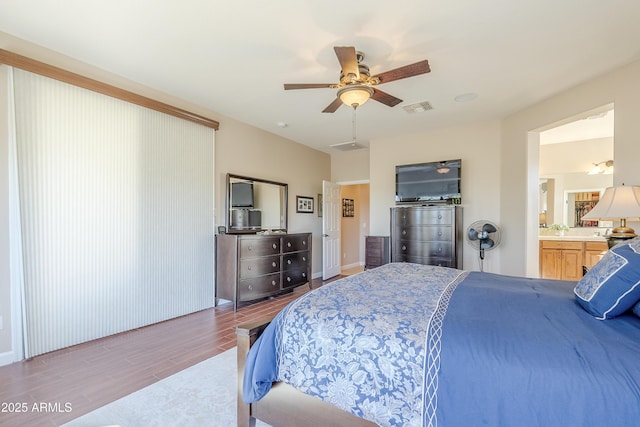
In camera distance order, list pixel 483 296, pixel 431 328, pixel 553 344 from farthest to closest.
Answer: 1. pixel 483 296
2. pixel 431 328
3. pixel 553 344

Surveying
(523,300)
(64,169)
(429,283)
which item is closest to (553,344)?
(523,300)

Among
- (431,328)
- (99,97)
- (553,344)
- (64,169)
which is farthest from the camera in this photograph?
(99,97)

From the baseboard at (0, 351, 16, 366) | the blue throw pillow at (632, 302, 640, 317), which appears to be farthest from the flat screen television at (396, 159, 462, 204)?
the baseboard at (0, 351, 16, 366)

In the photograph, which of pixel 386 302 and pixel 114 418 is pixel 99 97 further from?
pixel 386 302

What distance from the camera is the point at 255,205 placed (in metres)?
4.71

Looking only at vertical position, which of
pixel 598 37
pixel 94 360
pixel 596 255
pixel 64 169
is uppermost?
pixel 598 37

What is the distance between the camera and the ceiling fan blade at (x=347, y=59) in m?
2.09

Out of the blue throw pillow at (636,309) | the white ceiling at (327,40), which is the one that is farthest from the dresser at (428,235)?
the blue throw pillow at (636,309)

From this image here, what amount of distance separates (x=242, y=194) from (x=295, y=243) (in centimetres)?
112

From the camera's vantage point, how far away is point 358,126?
4785 millimetres

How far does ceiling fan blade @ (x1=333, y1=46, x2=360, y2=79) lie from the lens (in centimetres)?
209

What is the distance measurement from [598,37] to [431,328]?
2.89 metres

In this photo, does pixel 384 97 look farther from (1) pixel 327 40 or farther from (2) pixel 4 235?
(2) pixel 4 235

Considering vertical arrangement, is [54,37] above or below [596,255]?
above
